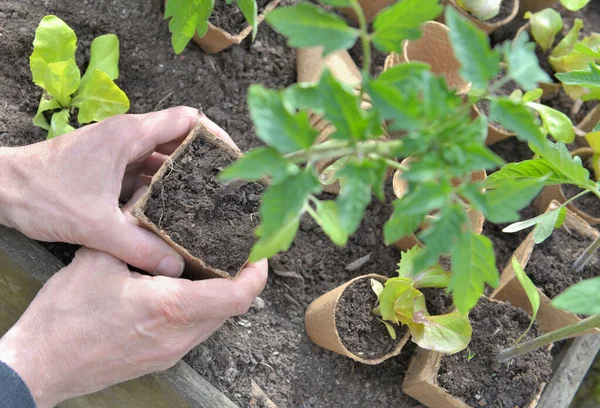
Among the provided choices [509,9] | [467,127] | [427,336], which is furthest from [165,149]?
[509,9]

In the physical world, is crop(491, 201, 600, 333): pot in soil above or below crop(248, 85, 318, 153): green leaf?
below

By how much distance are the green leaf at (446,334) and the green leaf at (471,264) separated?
528mm

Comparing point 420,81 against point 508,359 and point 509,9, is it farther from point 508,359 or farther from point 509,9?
point 509,9

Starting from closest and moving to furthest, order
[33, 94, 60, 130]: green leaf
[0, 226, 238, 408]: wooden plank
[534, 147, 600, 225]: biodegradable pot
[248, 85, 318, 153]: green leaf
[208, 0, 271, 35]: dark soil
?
[248, 85, 318, 153]: green leaf → [0, 226, 238, 408]: wooden plank → [33, 94, 60, 130]: green leaf → [208, 0, 271, 35]: dark soil → [534, 147, 600, 225]: biodegradable pot

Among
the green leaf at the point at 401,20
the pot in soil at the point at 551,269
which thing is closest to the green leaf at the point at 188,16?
the green leaf at the point at 401,20

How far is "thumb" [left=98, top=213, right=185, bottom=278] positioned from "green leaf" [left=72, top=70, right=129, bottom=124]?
28 centimetres

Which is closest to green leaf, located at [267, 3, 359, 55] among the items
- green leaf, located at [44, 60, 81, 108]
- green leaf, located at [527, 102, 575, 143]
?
green leaf, located at [44, 60, 81, 108]

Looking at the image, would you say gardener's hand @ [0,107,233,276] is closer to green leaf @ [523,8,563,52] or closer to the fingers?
the fingers

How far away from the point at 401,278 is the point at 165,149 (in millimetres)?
537

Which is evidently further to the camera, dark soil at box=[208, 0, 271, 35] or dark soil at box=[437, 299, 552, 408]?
dark soil at box=[208, 0, 271, 35]

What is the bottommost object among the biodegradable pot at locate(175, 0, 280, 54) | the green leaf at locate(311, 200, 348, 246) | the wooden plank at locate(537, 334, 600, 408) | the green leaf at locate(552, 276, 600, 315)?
the wooden plank at locate(537, 334, 600, 408)

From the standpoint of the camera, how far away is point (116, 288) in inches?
41.1

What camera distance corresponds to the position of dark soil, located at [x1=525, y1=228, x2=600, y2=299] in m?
1.39

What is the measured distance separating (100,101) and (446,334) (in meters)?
0.85
